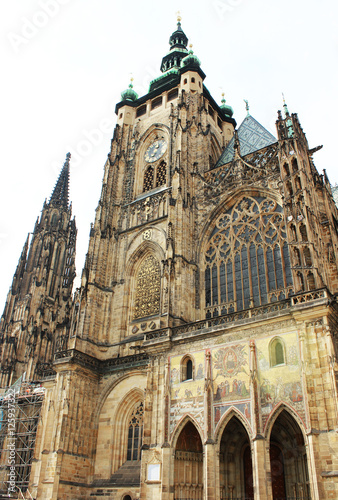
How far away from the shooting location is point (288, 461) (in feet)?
51.0

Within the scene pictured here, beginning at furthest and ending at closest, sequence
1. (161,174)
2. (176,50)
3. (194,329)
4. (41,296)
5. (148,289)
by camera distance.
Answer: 1. (41,296)
2. (176,50)
3. (161,174)
4. (148,289)
5. (194,329)

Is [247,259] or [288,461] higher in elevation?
[247,259]

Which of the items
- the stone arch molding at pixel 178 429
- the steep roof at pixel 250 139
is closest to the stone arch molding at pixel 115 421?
the stone arch molding at pixel 178 429

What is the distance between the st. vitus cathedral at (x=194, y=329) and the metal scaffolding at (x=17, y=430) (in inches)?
6.4

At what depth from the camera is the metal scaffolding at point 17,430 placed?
25703mm

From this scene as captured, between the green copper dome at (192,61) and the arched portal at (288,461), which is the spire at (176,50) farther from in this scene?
the arched portal at (288,461)

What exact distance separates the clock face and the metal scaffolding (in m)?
14.8

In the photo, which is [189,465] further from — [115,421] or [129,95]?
[129,95]

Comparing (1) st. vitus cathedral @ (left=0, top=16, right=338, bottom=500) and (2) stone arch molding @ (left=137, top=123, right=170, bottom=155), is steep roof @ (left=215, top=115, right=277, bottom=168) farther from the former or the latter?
(2) stone arch molding @ (left=137, top=123, right=170, bottom=155)

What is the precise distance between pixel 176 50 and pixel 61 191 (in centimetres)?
2107

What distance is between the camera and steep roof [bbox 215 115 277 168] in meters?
24.9

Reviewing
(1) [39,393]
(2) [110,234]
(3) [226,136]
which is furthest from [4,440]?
(3) [226,136]

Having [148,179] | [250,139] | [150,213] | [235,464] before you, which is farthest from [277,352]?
[148,179]

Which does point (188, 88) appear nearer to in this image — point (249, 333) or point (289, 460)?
point (249, 333)
